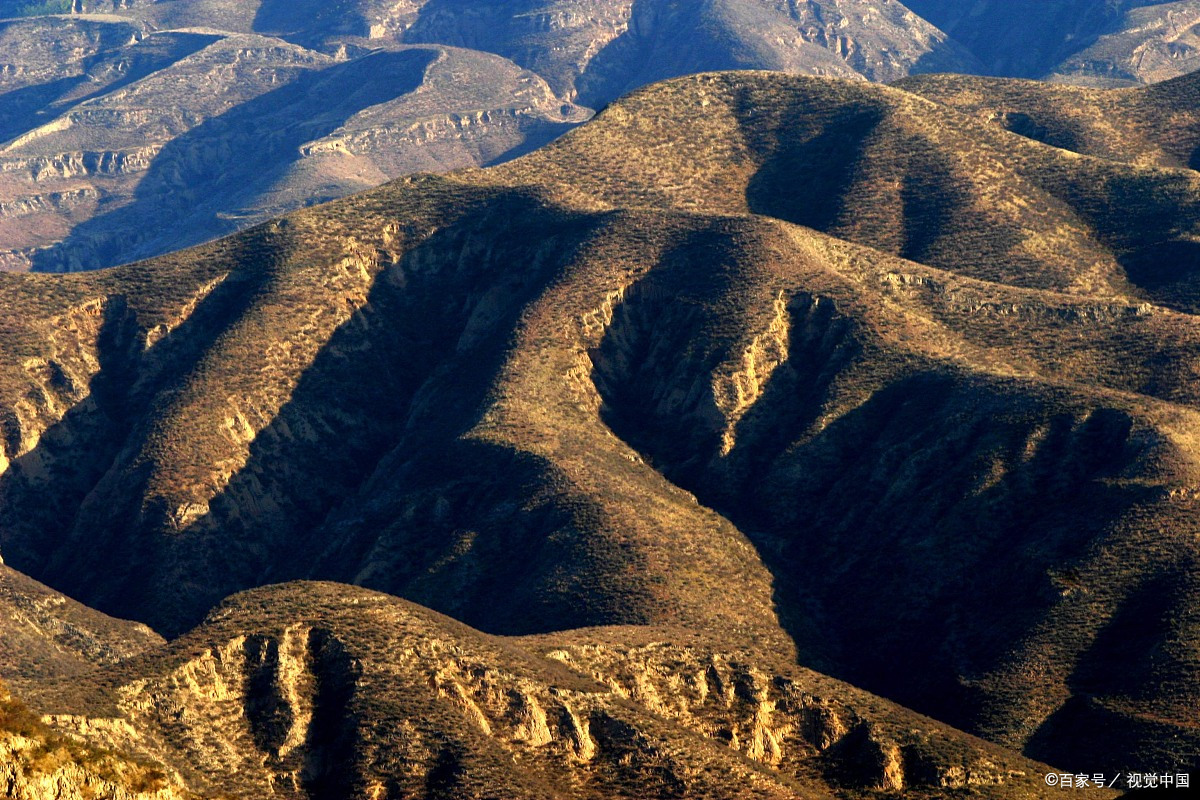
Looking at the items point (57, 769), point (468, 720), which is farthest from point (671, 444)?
point (57, 769)

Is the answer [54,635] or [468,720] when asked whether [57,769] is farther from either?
[54,635]

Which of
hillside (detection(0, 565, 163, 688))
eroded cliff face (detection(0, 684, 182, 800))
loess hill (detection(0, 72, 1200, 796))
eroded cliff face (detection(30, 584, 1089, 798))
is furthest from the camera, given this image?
hillside (detection(0, 565, 163, 688))

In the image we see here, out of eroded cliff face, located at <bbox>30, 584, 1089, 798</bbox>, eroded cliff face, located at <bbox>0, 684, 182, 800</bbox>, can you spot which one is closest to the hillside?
eroded cliff face, located at <bbox>30, 584, 1089, 798</bbox>

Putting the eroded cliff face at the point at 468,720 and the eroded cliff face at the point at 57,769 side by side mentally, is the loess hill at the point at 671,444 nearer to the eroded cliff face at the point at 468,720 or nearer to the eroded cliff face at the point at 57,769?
the eroded cliff face at the point at 468,720

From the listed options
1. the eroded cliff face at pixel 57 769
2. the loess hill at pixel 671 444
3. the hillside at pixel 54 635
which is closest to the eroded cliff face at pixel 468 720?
the loess hill at pixel 671 444

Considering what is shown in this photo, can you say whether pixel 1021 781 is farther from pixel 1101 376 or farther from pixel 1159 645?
pixel 1101 376

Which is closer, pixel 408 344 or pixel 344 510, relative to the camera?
pixel 344 510

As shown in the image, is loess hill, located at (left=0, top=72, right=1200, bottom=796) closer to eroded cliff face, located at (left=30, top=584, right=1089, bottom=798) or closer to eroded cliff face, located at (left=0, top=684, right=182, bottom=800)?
eroded cliff face, located at (left=30, top=584, right=1089, bottom=798)

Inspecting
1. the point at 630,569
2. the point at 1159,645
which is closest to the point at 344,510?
the point at 630,569
